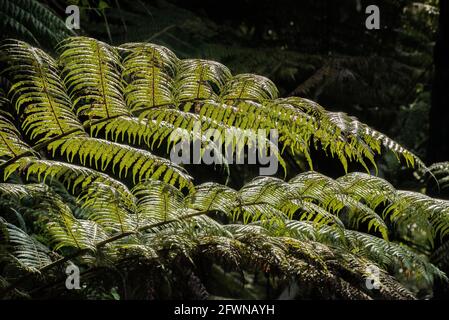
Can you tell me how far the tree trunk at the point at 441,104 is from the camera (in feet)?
9.36

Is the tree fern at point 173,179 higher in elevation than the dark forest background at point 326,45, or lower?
lower

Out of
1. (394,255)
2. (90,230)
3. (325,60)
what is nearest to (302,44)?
(325,60)

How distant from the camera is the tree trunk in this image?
2852 mm

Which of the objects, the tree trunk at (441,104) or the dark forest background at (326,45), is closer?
the tree trunk at (441,104)

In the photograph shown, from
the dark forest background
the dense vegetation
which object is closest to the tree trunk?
the dark forest background

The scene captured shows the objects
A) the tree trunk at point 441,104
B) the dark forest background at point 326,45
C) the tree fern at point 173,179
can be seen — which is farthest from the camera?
the dark forest background at point 326,45

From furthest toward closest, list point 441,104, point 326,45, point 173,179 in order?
point 326,45
point 441,104
point 173,179

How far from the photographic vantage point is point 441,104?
9.48 ft

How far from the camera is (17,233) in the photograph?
1950mm

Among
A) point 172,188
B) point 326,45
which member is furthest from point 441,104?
point 172,188

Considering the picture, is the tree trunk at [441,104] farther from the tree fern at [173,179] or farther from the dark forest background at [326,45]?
the tree fern at [173,179]

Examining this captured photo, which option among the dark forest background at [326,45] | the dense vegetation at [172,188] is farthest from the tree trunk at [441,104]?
the dense vegetation at [172,188]

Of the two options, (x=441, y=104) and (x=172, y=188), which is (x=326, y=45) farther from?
(x=172, y=188)
